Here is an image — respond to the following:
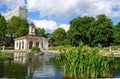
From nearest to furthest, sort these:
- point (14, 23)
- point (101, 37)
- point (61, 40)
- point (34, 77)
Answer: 1. point (34, 77)
2. point (101, 37)
3. point (14, 23)
4. point (61, 40)

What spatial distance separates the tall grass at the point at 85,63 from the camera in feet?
44.4

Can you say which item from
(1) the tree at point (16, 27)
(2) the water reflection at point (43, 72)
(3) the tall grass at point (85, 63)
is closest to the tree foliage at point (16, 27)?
(1) the tree at point (16, 27)

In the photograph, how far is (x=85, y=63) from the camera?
533 inches

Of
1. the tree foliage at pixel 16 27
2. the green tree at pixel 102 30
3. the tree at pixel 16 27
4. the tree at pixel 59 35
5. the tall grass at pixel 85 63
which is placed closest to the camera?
the tall grass at pixel 85 63

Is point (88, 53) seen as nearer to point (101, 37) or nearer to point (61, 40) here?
point (101, 37)

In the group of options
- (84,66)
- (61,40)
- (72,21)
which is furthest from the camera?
(61,40)

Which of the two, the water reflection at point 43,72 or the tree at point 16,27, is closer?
the water reflection at point 43,72

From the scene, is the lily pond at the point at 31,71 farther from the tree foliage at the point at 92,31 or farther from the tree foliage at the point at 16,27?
the tree foliage at the point at 16,27

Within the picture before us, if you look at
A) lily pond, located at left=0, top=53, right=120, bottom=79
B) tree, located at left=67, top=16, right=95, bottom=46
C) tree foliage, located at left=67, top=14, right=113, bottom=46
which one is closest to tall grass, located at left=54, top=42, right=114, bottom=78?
lily pond, located at left=0, top=53, right=120, bottom=79

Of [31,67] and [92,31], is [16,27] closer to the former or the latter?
[92,31]

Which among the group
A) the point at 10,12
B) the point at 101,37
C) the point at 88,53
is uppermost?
the point at 10,12

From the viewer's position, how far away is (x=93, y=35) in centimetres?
6731

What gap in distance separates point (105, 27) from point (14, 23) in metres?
34.2

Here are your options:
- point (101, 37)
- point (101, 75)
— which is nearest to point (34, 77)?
point (101, 75)
